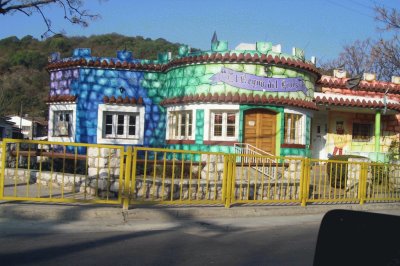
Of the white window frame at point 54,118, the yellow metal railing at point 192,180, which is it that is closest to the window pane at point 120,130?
the white window frame at point 54,118

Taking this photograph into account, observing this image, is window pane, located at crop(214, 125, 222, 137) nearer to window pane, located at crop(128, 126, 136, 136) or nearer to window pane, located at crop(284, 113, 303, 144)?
window pane, located at crop(284, 113, 303, 144)

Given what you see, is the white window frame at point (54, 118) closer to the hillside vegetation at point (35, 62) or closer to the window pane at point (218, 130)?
the window pane at point (218, 130)

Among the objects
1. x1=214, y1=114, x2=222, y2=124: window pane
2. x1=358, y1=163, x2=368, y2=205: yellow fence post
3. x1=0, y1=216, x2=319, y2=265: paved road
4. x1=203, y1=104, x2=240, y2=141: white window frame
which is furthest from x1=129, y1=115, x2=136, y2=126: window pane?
x1=0, y1=216, x2=319, y2=265: paved road

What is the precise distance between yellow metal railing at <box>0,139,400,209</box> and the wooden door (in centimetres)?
452

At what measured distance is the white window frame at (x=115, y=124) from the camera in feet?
61.4

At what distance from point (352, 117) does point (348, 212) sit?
21.0 meters

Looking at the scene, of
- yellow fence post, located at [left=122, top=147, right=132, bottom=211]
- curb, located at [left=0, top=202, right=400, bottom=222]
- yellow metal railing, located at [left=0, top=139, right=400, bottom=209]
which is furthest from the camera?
yellow metal railing, located at [left=0, top=139, right=400, bottom=209]

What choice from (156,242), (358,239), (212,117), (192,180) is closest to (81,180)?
(192,180)

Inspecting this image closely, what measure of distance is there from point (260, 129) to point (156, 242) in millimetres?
10524

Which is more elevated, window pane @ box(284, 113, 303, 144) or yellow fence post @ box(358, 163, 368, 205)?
window pane @ box(284, 113, 303, 144)

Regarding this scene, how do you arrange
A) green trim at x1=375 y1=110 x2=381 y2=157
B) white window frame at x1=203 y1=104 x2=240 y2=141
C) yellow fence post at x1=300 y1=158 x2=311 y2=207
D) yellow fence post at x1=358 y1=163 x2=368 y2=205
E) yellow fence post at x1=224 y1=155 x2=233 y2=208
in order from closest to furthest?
1. yellow fence post at x1=224 y1=155 x2=233 y2=208
2. yellow fence post at x1=300 y1=158 x2=311 y2=207
3. yellow fence post at x1=358 y1=163 x2=368 y2=205
4. white window frame at x1=203 y1=104 x2=240 y2=141
5. green trim at x1=375 y1=110 x2=381 y2=157

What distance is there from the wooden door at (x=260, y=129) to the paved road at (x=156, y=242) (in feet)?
24.2

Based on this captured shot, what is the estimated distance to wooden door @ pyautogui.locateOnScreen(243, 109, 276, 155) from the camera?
55.7 ft

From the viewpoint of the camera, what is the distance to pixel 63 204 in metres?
9.33
